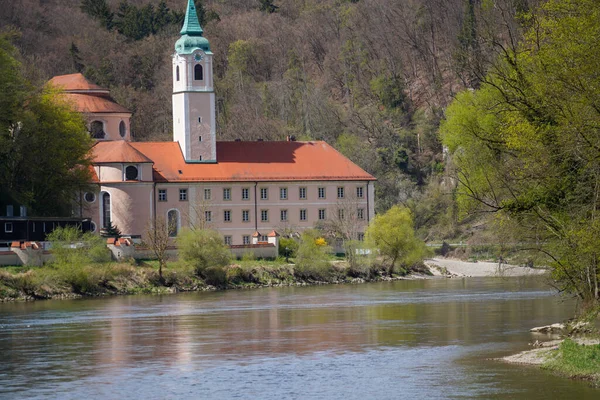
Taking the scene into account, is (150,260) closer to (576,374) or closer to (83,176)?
(83,176)

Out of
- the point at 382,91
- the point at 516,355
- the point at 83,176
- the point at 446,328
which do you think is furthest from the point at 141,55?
the point at 516,355

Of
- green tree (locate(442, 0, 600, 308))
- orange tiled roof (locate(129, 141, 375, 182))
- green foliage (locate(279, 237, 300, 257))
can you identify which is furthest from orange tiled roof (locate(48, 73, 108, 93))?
green tree (locate(442, 0, 600, 308))

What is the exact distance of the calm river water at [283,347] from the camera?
2989cm

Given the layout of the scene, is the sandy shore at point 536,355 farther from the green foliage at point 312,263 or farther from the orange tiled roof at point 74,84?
the orange tiled roof at point 74,84

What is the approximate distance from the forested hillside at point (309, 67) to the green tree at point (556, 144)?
5335 centimetres

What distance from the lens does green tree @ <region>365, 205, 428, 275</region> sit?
241 feet

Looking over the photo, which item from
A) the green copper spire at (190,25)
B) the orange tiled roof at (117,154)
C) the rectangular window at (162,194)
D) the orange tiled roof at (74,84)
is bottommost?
the rectangular window at (162,194)

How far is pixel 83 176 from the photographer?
75.5 m

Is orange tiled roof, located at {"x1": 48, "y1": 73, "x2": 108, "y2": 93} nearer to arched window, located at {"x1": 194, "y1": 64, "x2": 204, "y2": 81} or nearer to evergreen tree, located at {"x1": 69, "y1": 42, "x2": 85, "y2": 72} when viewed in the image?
arched window, located at {"x1": 194, "y1": 64, "x2": 204, "y2": 81}

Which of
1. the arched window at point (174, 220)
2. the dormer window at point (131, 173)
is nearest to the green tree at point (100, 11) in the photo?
the arched window at point (174, 220)

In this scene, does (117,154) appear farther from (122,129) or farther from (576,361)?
(576,361)

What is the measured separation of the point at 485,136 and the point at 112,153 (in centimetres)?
4725

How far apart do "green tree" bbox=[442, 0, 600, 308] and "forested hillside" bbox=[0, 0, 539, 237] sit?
175 feet

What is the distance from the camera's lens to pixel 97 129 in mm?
86938
